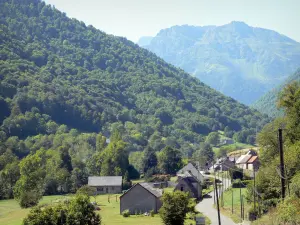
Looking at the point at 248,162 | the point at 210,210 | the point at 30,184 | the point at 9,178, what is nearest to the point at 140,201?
the point at 210,210

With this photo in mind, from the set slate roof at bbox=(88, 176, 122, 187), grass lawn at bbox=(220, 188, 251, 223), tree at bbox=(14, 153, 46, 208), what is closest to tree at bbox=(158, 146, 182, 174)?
slate roof at bbox=(88, 176, 122, 187)

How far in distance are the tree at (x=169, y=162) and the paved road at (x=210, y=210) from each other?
1222 inches

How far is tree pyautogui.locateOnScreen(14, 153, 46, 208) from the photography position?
68.4 meters

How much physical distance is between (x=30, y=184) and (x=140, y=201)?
76.7 ft

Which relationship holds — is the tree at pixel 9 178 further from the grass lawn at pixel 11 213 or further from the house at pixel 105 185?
the house at pixel 105 185

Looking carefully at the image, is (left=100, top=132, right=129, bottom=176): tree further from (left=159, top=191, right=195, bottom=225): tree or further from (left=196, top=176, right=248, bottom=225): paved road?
(left=159, top=191, right=195, bottom=225): tree

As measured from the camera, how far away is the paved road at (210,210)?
47156 millimetres

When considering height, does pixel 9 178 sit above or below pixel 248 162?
below

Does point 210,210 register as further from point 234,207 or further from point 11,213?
point 11,213

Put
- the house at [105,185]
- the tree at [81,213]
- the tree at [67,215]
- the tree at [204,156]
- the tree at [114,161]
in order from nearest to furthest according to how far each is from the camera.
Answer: the tree at [67,215], the tree at [81,213], the house at [105,185], the tree at [114,161], the tree at [204,156]

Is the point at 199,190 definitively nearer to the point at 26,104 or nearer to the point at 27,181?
the point at 27,181

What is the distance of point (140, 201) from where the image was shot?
2459 inches

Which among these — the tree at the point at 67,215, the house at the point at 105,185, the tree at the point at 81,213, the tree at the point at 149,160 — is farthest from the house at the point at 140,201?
the tree at the point at 149,160

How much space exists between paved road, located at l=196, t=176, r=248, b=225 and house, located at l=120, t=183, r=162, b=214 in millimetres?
6022
